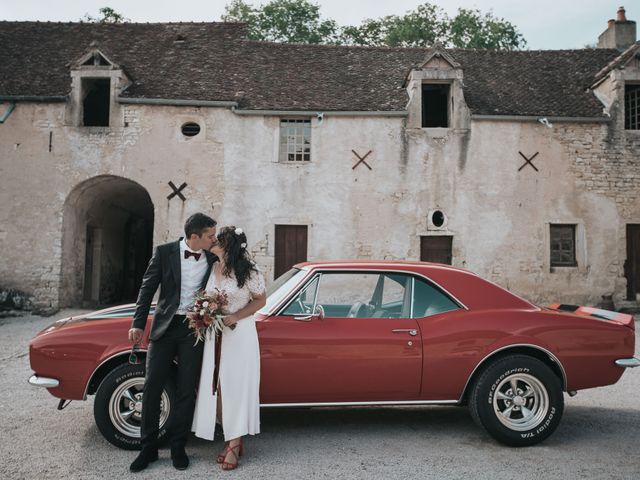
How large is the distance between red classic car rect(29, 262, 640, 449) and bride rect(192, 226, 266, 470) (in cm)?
27

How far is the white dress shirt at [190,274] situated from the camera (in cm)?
377

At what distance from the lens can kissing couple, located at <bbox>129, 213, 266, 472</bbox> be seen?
11.9 feet

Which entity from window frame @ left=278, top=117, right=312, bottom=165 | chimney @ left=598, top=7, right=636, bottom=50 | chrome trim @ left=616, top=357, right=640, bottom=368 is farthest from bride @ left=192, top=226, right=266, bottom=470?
chimney @ left=598, top=7, right=636, bottom=50

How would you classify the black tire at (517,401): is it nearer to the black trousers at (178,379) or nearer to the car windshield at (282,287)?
the car windshield at (282,287)

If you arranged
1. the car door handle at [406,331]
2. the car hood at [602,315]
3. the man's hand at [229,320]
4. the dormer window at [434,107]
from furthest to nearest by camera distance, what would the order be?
the dormer window at [434,107], the car hood at [602,315], the car door handle at [406,331], the man's hand at [229,320]

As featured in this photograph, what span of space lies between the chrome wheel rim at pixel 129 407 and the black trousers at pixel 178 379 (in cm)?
24

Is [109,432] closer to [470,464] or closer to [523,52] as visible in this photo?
[470,464]

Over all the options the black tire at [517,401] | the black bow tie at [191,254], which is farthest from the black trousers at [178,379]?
the black tire at [517,401]

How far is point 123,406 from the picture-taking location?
3.94 m

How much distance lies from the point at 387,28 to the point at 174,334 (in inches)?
1257

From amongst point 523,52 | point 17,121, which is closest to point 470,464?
point 17,121

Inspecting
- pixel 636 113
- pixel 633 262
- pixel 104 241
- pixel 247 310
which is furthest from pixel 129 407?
pixel 636 113

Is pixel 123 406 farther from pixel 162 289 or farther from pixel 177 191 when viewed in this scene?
pixel 177 191

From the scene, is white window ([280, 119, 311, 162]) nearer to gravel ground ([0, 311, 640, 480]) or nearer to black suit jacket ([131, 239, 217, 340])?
gravel ground ([0, 311, 640, 480])
